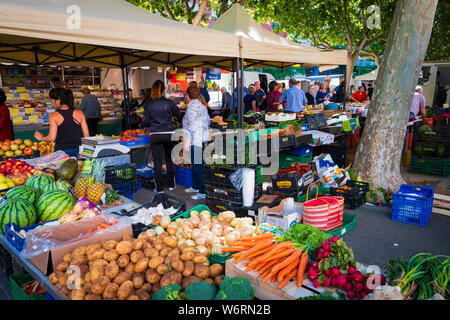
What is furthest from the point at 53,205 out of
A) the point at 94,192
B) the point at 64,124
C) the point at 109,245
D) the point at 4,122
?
the point at 4,122

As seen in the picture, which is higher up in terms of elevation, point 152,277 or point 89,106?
point 89,106

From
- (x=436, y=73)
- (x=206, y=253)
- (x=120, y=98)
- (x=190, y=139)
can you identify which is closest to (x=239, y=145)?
(x=190, y=139)

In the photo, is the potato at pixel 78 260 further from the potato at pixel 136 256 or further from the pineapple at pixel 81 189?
the pineapple at pixel 81 189

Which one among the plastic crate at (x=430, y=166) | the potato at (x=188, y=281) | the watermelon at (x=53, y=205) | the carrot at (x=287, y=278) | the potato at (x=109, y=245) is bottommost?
the plastic crate at (x=430, y=166)

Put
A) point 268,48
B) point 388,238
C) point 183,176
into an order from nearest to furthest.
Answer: point 388,238 → point 268,48 → point 183,176

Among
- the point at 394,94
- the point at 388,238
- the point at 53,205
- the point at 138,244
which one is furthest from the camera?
the point at 394,94

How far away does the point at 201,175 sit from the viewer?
638 cm

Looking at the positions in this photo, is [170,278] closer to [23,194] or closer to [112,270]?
[112,270]

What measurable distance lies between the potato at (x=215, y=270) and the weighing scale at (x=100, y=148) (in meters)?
3.34

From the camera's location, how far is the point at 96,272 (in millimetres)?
2342

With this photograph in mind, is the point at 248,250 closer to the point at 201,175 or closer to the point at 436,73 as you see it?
the point at 201,175

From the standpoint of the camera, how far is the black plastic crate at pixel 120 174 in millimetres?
5250

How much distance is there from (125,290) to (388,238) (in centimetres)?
376

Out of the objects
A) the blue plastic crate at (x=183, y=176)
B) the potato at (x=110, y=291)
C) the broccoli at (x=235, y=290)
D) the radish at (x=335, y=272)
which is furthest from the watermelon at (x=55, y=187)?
the blue plastic crate at (x=183, y=176)
